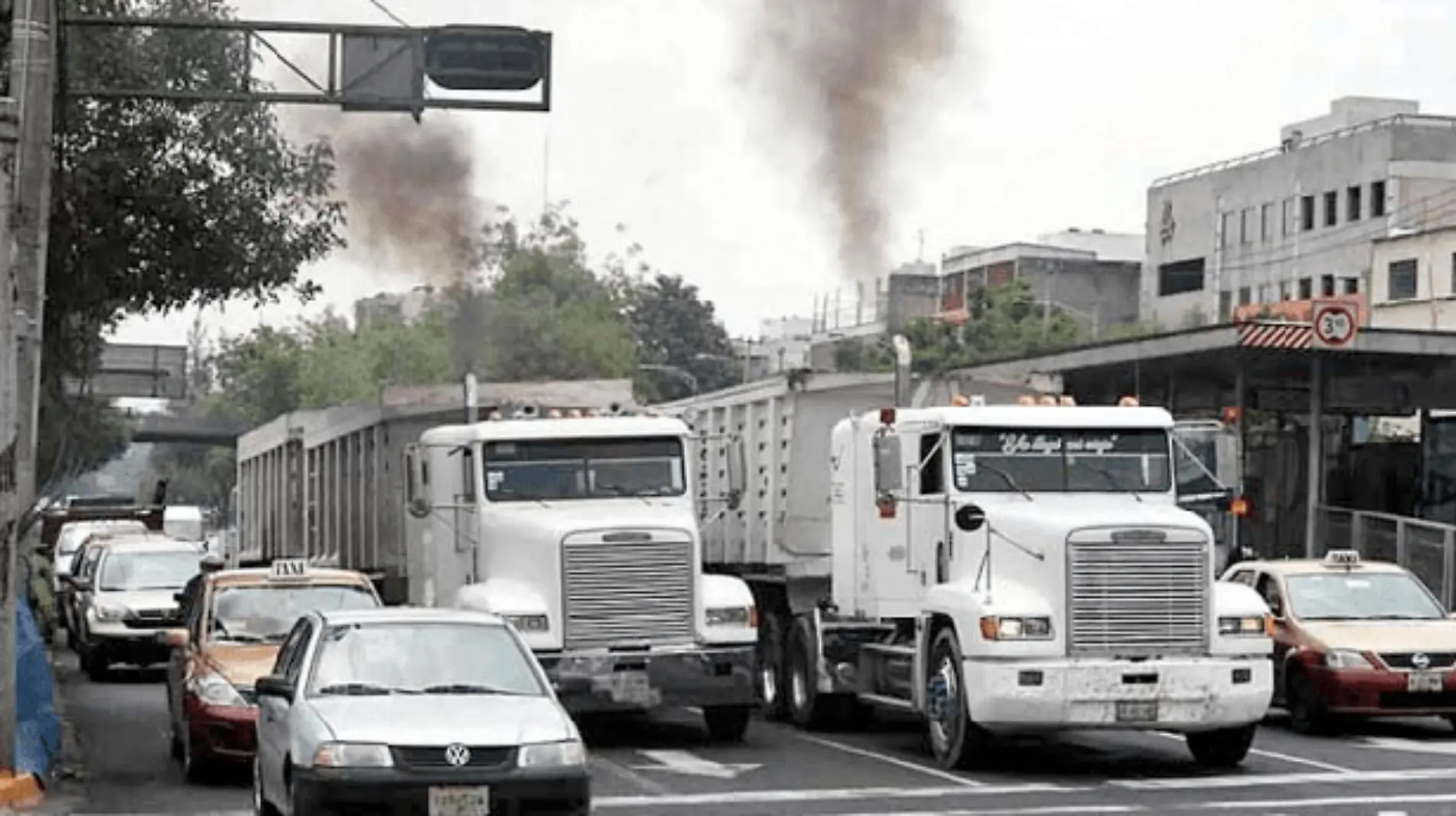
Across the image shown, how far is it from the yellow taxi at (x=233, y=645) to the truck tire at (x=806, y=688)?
15.0ft

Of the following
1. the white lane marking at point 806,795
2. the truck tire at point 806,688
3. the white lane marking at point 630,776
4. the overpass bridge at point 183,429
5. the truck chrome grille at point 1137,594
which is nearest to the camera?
the white lane marking at point 806,795

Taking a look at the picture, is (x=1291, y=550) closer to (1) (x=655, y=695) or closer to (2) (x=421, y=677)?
(1) (x=655, y=695)

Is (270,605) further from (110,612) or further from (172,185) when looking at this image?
(110,612)

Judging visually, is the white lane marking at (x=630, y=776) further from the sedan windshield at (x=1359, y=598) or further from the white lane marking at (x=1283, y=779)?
the sedan windshield at (x=1359, y=598)

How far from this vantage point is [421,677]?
1451cm

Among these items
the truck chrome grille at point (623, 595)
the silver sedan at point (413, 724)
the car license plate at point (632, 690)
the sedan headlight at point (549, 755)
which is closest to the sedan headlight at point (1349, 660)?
the truck chrome grille at point (623, 595)

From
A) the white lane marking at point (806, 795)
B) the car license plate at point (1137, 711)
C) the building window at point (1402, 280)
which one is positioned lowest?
the white lane marking at point (806, 795)

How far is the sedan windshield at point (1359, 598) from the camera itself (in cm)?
2373

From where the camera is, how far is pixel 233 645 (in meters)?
19.7

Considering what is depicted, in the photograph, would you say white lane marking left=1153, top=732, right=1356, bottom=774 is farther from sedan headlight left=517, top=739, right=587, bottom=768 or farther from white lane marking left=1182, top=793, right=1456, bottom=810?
sedan headlight left=517, top=739, right=587, bottom=768

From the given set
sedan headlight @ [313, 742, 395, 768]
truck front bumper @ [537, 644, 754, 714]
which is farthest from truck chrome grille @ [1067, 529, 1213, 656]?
sedan headlight @ [313, 742, 395, 768]

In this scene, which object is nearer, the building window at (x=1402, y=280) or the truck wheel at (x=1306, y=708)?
the truck wheel at (x=1306, y=708)

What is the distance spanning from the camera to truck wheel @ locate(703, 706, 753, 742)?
21703 millimetres

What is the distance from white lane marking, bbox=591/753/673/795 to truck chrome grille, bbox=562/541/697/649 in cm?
108
